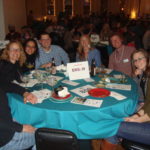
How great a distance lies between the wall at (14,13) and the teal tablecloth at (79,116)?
5592 mm

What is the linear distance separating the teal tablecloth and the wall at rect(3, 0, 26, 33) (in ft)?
18.3

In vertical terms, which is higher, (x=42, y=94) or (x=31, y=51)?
(x=31, y=51)

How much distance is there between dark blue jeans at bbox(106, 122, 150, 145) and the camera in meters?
1.92

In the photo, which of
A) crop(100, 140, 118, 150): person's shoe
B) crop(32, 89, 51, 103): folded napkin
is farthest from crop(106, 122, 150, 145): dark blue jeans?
crop(32, 89, 51, 103): folded napkin

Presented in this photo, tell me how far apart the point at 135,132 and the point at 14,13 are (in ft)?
23.5

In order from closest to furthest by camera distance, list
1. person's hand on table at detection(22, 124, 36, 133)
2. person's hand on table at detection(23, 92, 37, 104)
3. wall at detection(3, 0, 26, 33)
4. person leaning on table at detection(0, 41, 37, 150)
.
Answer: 1. person leaning on table at detection(0, 41, 37, 150)
2. person's hand on table at detection(22, 124, 36, 133)
3. person's hand on table at detection(23, 92, 37, 104)
4. wall at detection(3, 0, 26, 33)

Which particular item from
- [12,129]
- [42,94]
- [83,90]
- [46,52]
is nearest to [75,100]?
[83,90]

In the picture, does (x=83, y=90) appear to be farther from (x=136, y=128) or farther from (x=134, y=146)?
(x=134, y=146)

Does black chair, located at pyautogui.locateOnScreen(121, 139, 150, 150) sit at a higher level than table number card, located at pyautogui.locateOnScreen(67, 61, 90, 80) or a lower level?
lower

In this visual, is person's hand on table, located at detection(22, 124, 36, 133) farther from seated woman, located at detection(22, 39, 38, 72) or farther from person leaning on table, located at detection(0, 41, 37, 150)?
seated woman, located at detection(22, 39, 38, 72)

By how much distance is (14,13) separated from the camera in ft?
25.3

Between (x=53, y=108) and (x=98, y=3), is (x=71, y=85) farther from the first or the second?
(x=98, y=3)

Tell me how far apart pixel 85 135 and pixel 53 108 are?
417 mm

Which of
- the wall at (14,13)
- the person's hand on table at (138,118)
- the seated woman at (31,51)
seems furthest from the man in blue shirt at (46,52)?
the wall at (14,13)
